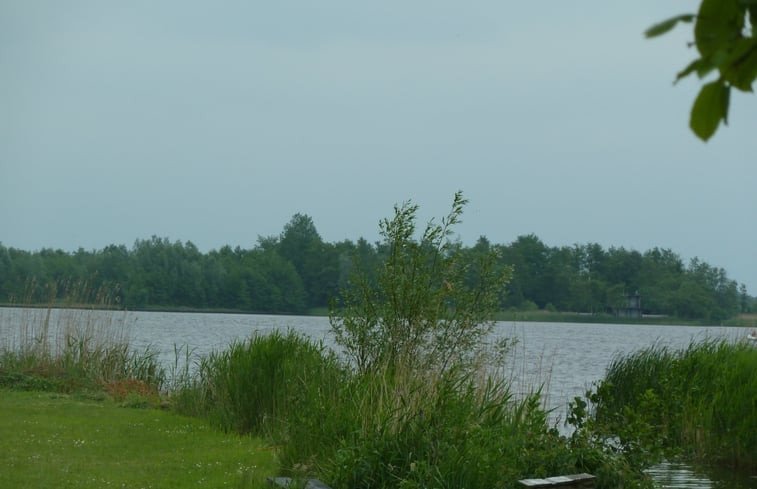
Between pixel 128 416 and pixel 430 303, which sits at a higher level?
pixel 430 303

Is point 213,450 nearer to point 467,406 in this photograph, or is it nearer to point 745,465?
point 467,406

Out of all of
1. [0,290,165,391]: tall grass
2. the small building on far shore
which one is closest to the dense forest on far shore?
the small building on far shore

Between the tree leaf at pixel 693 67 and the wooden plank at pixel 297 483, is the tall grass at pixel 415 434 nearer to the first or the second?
the wooden plank at pixel 297 483

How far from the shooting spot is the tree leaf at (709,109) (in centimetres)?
138

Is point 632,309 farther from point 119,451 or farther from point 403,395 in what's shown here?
point 403,395

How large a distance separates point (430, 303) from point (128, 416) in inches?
192

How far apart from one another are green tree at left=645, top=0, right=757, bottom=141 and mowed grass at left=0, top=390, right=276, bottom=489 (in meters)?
6.87

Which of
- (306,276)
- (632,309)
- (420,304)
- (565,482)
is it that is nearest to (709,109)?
(565,482)

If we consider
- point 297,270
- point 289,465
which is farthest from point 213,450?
point 297,270

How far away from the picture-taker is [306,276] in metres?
70.6

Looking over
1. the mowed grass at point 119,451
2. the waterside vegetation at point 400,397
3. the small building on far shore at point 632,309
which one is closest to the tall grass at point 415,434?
the waterside vegetation at point 400,397

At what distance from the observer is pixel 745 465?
12.6m

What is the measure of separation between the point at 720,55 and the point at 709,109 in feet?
0.32

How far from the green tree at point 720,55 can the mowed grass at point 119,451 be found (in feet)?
22.5
